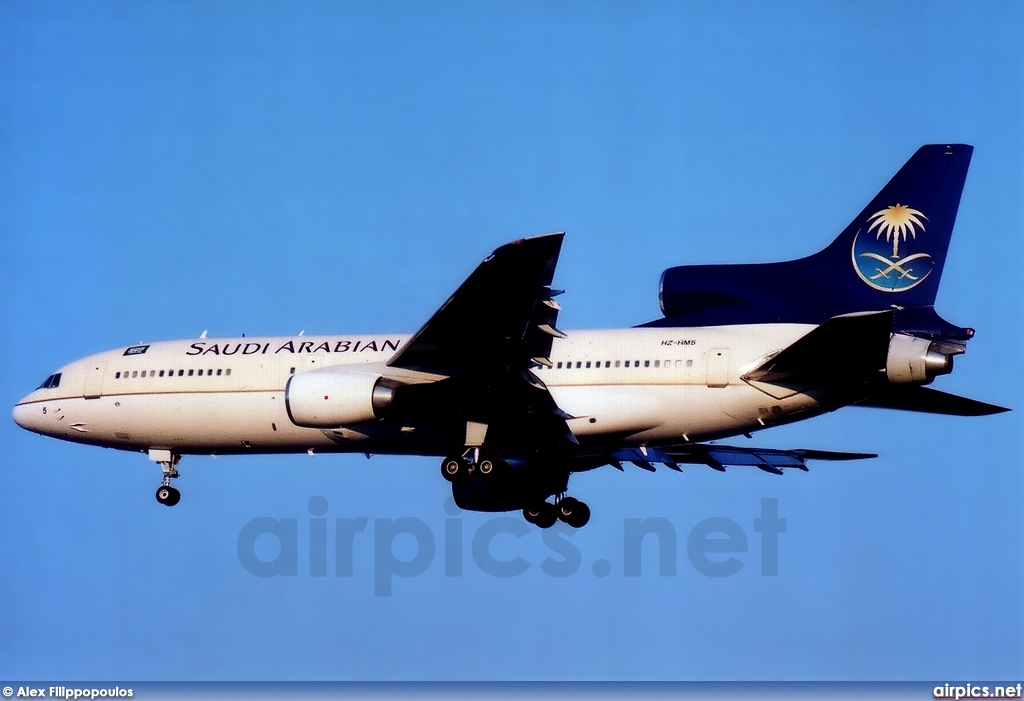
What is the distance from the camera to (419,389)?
91.7ft

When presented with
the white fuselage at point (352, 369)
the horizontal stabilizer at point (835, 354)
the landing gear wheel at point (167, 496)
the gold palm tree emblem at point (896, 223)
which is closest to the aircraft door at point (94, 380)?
the white fuselage at point (352, 369)

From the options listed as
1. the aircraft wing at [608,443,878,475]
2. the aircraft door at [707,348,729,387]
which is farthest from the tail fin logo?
the aircraft wing at [608,443,878,475]

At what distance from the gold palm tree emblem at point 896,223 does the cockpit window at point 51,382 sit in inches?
749

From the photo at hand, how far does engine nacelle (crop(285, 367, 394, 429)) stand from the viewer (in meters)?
27.5

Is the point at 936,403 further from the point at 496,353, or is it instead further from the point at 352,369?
the point at 352,369

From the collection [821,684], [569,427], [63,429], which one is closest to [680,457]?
[569,427]

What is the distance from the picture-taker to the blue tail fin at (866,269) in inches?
1105

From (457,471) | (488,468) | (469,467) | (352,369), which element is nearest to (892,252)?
(488,468)

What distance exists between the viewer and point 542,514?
32.7m

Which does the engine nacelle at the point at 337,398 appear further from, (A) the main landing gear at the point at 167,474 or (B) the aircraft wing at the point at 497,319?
(A) the main landing gear at the point at 167,474

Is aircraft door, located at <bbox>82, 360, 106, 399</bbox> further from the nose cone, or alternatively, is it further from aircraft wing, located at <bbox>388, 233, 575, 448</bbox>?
aircraft wing, located at <bbox>388, 233, 575, 448</bbox>

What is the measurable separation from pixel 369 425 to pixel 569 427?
4201mm

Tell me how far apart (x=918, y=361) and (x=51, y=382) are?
20.2 meters

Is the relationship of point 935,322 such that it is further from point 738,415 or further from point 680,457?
point 680,457
